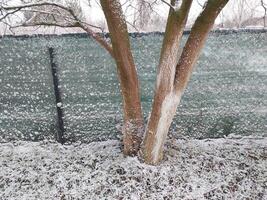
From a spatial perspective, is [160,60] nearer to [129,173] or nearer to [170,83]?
[170,83]

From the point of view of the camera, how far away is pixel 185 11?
10.8ft

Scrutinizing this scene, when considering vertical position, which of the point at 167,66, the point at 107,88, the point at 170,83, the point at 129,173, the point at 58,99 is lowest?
the point at 129,173

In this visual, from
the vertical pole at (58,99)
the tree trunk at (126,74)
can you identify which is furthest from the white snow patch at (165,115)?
the vertical pole at (58,99)

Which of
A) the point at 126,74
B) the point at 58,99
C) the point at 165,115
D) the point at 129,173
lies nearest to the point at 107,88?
the point at 58,99

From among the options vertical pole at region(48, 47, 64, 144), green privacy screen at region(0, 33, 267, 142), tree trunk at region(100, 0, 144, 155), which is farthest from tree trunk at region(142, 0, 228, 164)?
vertical pole at region(48, 47, 64, 144)

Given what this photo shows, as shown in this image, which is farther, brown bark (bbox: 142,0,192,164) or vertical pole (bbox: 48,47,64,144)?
vertical pole (bbox: 48,47,64,144)

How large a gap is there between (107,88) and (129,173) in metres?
1.14

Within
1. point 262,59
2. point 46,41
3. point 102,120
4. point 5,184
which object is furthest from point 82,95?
point 262,59

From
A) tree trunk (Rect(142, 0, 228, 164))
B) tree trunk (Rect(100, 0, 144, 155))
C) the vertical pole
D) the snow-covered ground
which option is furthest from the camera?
the vertical pole

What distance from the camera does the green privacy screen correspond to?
14.2 feet

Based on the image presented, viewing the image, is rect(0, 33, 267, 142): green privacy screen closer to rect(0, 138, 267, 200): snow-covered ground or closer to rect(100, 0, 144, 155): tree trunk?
rect(0, 138, 267, 200): snow-covered ground

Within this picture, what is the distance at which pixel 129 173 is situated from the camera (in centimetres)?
374

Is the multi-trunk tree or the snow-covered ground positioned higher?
the multi-trunk tree

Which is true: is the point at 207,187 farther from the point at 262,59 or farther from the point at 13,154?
the point at 13,154
